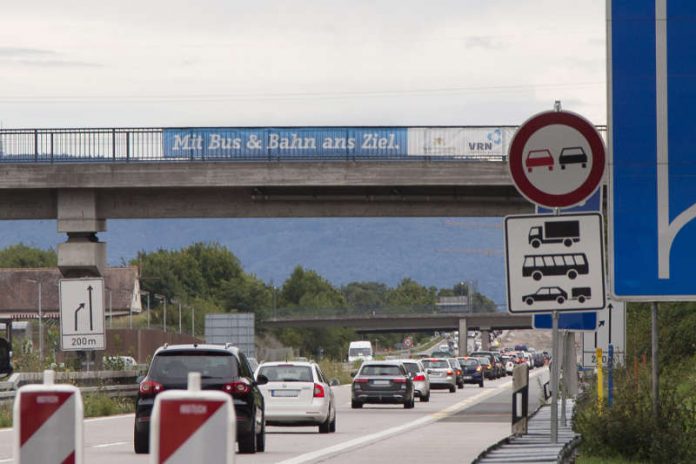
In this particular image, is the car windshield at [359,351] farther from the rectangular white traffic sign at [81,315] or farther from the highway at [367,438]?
the rectangular white traffic sign at [81,315]

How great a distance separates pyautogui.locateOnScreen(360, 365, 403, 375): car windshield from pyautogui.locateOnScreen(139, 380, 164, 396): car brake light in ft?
82.6

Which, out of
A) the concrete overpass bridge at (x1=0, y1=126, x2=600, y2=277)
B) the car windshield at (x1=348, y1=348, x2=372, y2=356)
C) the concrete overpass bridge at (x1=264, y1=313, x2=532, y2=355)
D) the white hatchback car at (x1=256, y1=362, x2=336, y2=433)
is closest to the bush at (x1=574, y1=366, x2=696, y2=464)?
the white hatchback car at (x1=256, y1=362, x2=336, y2=433)

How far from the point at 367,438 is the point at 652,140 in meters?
18.8

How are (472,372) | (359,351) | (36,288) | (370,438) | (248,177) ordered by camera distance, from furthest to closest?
(36,288)
(359,351)
(472,372)
(248,177)
(370,438)

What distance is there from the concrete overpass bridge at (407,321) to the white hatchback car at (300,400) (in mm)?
124971

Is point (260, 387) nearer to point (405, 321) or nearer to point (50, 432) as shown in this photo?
point (50, 432)

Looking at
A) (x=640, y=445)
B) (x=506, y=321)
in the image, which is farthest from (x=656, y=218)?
(x=506, y=321)

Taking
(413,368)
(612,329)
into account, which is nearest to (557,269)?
(612,329)

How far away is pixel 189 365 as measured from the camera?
25.2 m

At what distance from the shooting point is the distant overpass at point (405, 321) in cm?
16362

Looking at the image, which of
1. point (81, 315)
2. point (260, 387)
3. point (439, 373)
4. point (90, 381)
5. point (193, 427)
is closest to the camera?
point (193, 427)

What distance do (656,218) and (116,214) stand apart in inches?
1541

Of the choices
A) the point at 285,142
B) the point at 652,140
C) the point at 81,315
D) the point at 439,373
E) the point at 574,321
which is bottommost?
the point at 439,373

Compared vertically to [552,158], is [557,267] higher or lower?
lower
